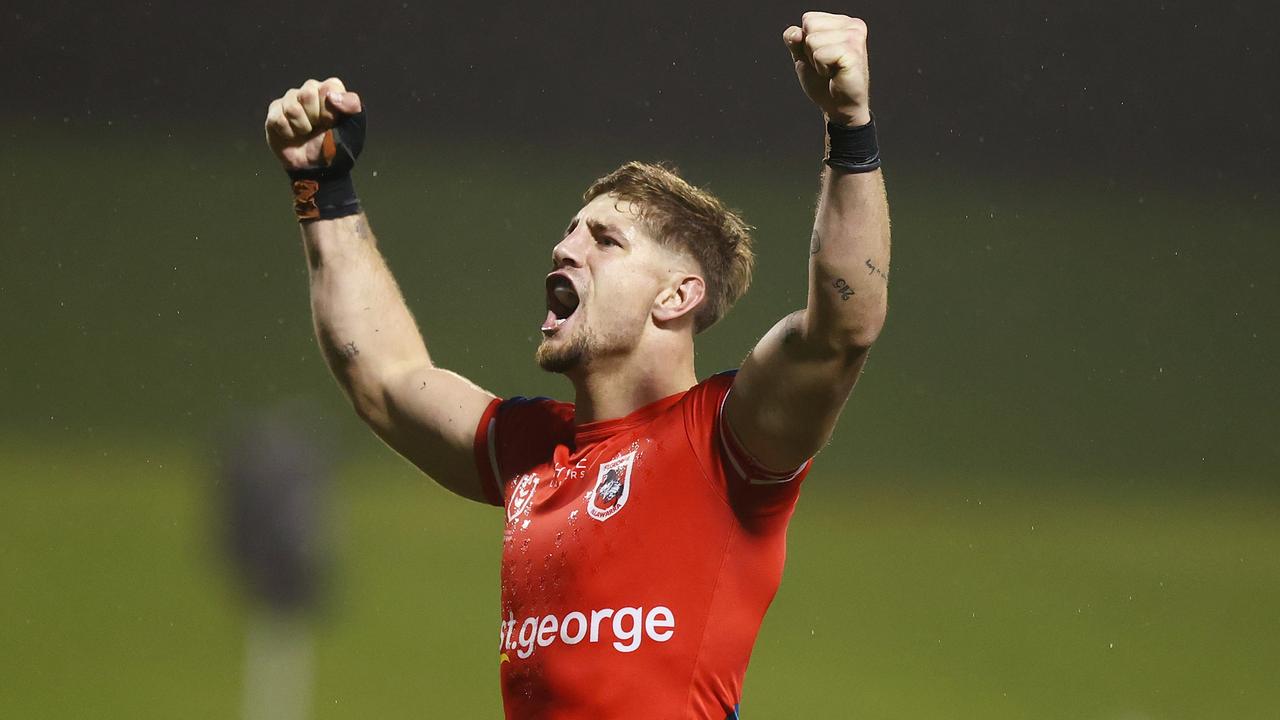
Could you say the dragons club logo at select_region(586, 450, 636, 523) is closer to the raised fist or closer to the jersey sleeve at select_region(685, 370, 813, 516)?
the jersey sleeve at select_region(685, 370, 813, 516)

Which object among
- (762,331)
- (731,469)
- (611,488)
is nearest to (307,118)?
(611,488)

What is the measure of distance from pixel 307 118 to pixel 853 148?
992 millimetres

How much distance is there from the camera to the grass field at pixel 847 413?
4.93 metres

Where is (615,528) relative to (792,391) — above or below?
below

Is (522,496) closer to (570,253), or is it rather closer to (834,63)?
(570,253)

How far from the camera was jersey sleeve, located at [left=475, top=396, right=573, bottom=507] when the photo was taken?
2.10 meters

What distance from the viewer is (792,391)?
1690 millimetres

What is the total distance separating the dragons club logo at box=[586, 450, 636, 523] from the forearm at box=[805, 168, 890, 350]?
37cm

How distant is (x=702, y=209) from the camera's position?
2.16 m

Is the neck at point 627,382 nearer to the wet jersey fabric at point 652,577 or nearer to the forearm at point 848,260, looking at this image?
the wet jersey fabric at point 652,577

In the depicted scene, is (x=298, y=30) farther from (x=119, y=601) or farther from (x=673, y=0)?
→ (x=119, y=601)

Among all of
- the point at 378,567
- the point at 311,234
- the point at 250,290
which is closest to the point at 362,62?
the point at 250,290

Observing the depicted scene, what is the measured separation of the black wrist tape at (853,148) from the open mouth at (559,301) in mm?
566

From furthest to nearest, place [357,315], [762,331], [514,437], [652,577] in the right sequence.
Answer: [762,331], [357,315], [514,437], [652,577]
